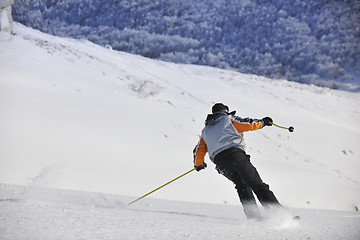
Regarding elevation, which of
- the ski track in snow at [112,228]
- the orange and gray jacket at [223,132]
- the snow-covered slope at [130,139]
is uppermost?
the orange and gray jacket at [223,132]

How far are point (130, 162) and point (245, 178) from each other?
2596mm

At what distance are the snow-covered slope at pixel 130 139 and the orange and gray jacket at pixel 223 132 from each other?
140 cm

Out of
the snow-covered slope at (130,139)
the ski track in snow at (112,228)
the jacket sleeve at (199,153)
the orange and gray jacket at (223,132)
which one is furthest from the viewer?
the snow-covered slope at (130,139)

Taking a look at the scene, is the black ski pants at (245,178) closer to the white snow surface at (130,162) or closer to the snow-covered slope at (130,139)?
the white snow surface at (130,162)

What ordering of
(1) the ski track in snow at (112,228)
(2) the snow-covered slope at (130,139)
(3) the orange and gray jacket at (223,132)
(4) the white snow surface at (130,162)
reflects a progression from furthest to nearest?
(2) the snow-covered slope at (130,139), (3) the orange and gray jacket at (223,132), (4) the white snow surface at (130,162), (1) the ski track in snow at (112,228)

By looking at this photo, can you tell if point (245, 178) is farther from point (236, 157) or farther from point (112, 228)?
point (112, 228)

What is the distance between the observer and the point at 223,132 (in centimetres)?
338

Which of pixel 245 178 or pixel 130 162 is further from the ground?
pixel 245 178

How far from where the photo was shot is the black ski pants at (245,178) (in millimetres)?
3045

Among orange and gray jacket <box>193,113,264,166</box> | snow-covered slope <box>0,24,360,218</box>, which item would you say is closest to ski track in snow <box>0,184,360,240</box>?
orange and gray jacket <box>193,113,264,166</box>

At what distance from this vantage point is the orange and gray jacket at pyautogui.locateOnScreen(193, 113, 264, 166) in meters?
3.35

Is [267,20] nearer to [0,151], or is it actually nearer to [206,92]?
[206,92]

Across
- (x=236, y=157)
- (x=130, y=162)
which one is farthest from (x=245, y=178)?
(x=130, y=162)

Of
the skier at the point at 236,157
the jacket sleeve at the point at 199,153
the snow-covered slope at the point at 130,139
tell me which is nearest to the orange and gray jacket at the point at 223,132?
the skier at the point at 236,157
